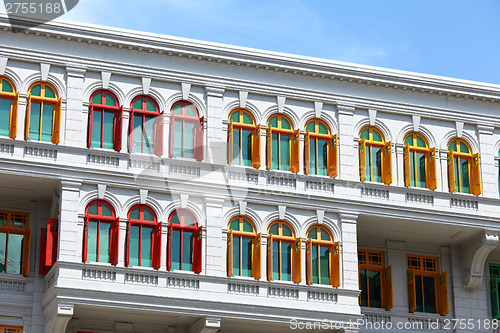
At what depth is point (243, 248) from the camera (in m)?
33.9

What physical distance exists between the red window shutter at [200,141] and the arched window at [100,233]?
3336 millimetres

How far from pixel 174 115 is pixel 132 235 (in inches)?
169

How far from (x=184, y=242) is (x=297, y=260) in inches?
146

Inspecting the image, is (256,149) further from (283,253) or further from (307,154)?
(283,253)

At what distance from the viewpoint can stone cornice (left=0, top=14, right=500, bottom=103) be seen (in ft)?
111

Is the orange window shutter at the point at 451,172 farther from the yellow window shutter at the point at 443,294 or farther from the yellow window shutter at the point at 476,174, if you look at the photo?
the yellow window shutter at the point at 443,294

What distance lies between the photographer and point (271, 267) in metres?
33.7

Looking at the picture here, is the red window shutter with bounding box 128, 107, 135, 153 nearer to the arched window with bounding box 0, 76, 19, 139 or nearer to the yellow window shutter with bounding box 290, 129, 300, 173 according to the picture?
the arched window with bounding box 0, 76, 19, 139

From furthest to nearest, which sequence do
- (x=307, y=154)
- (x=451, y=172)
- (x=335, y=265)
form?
1. (x=451, y=172)
2. (x=307, y=154)
3. (x=335, y=265)

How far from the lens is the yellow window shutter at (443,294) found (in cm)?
3625

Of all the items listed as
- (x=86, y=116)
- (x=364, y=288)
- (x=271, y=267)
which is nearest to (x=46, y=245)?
(x=86, y=116)

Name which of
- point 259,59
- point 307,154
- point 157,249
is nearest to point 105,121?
point 157,249

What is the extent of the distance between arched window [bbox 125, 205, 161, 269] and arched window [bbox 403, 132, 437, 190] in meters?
8.92

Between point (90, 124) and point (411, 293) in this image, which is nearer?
point (90, 124)
